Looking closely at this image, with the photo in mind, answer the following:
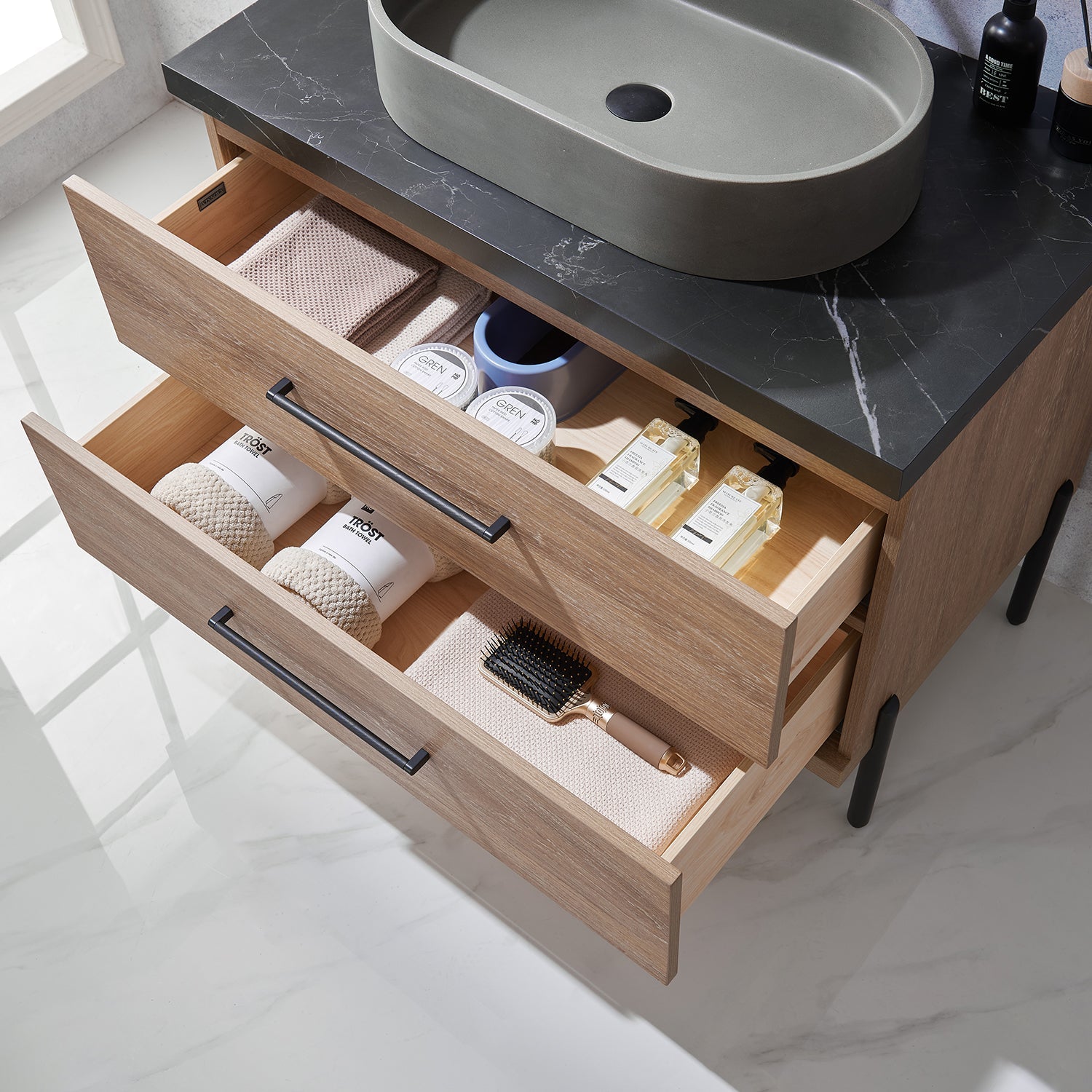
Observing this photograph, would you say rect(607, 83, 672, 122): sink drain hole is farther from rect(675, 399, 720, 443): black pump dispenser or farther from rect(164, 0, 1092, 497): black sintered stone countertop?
rect(675, 399, 720, 443): black pump dispenser

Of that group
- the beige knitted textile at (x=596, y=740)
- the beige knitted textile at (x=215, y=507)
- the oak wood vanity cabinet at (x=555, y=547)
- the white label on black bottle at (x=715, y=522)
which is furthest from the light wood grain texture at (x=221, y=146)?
the white label on black bottle at (x=715, y=522)

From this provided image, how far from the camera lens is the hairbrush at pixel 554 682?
1.31 metres

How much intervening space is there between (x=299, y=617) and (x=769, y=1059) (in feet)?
2.30

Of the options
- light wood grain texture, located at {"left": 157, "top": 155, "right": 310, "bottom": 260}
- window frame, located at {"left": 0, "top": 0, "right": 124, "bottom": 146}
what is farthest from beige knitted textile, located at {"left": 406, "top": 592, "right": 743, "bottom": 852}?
window frame, located at {"left": 0, "top": 0, "right": 124, "bottom": 146}

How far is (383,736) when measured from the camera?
1.34 meters

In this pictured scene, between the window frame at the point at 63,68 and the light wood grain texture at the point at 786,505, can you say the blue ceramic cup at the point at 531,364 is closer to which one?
the light wood grain texture at the point at 786,505

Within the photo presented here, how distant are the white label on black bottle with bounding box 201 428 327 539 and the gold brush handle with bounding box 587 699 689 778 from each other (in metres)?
0.38

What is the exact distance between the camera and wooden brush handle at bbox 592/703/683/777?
129 cm

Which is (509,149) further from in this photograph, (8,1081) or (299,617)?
(8,1081)

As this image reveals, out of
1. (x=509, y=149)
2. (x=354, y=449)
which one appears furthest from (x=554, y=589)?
(x=509, y=149)

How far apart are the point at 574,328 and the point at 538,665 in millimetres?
334

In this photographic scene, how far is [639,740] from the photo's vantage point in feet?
4.28

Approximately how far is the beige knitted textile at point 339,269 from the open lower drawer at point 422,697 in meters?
0.20

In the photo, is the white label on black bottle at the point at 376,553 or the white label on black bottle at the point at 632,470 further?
the white label on black bottle at the point at 376,553
